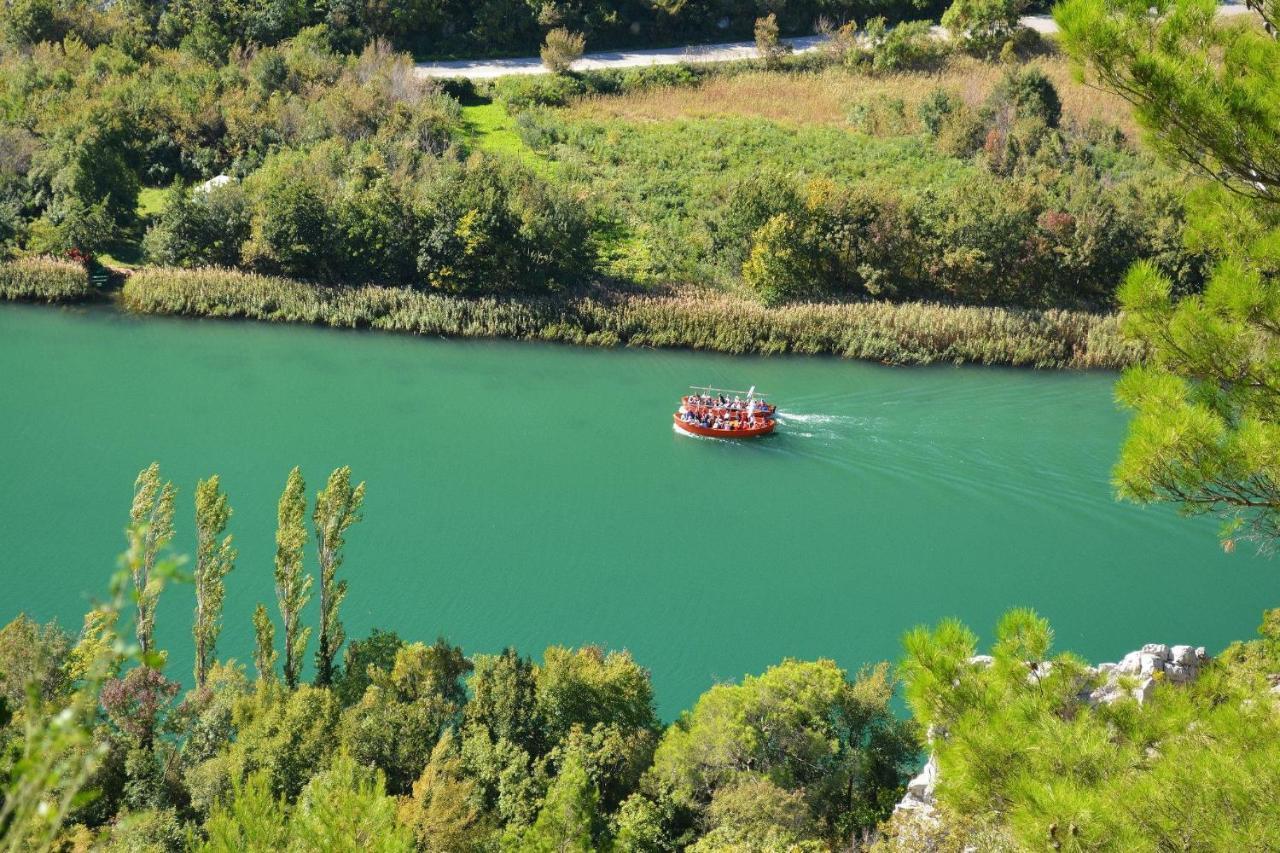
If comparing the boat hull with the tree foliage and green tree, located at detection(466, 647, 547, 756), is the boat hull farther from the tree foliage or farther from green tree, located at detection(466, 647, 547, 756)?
the tree foliage

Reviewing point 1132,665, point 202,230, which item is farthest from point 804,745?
point 202,230

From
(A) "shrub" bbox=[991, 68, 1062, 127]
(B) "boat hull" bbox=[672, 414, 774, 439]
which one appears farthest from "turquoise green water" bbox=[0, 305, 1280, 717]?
(A) "shrub" bbox=[991, 68, 1062, 127]

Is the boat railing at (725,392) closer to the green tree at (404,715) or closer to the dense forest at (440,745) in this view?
the dense forest at (440,745)

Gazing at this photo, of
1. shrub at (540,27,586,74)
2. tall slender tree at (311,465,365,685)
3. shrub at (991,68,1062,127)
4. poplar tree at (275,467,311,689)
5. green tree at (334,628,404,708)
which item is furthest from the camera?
shrub at (540,27,586,74)

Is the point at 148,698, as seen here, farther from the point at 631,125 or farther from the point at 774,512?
the point at 631,125

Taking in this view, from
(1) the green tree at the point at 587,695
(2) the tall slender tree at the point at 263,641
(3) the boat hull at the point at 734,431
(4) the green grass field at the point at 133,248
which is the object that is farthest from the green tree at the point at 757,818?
(4) the green grass field at the point at 133,248

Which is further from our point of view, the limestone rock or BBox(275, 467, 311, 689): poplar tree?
BBox(275, 467, 311, 689): poplar tree
